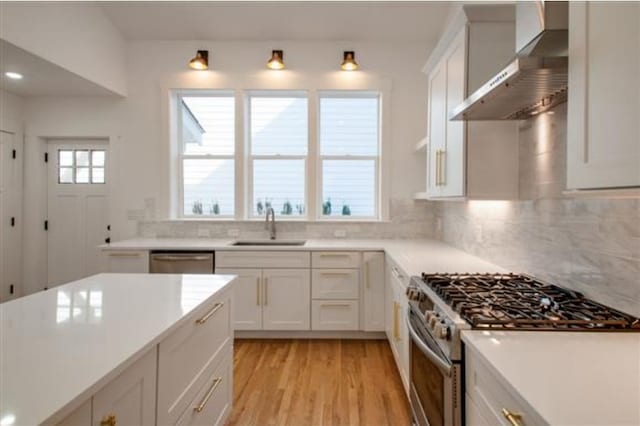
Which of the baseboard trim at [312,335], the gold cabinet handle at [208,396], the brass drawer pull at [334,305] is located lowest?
the baseboard trim at [312,335]

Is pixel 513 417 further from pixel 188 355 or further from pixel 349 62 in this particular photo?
pixel 349 62

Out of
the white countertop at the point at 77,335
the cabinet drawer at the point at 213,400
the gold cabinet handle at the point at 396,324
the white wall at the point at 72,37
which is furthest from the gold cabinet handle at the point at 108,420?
the white wall at the point at 72,37

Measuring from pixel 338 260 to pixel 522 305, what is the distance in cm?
203

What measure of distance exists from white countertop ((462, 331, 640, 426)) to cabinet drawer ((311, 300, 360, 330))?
2.23 meters

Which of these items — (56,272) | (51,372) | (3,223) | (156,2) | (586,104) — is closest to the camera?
(51,372)

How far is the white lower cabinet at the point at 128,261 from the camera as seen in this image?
11.1 ft

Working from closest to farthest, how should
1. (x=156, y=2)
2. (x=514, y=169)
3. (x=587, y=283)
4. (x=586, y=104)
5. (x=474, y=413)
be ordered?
(x=586, y=104) < (x=474, y=413) < (x=587, y=283) < (x=514, y=169) < (x=156, y=2)

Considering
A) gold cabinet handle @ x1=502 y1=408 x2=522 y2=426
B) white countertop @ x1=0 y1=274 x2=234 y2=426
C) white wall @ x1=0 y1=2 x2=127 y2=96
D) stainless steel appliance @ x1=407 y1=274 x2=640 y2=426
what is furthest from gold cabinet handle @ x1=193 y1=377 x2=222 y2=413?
white wall @ x1=0 y1=2 x2=127 y2=96

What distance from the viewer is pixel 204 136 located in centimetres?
411

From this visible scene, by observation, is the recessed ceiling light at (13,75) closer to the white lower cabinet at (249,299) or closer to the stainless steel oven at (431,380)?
the white lower cabinet at (249,299)

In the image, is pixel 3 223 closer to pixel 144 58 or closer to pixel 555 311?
pixel 144 58

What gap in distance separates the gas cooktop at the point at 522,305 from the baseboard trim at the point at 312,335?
5.70 ft

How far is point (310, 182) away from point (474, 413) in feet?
10.0

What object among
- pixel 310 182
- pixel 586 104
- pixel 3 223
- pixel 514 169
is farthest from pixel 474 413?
pixel 3 223
